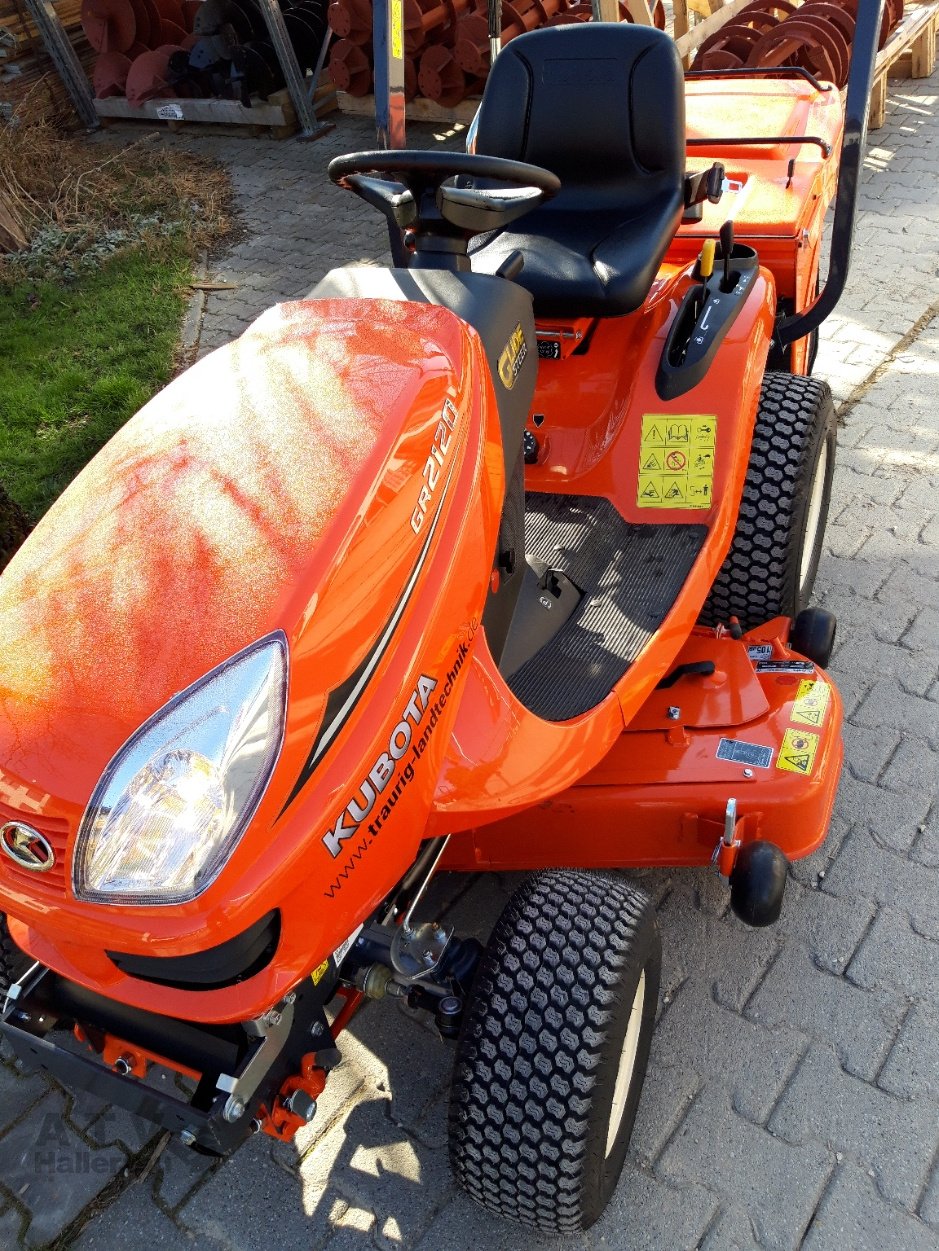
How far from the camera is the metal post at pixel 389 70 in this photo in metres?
2.54

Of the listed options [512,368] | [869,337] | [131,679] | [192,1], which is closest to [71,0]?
[192,1]

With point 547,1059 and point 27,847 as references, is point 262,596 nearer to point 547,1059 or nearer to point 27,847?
point 27,847

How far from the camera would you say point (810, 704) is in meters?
2.15

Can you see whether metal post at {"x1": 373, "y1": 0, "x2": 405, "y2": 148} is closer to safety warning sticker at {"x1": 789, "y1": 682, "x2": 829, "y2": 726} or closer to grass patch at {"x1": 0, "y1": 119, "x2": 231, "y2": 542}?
grass patch at {"x1": 0, "y1": 119, "x2": 231, "y2": 542}

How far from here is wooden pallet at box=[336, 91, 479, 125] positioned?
6.21 meters

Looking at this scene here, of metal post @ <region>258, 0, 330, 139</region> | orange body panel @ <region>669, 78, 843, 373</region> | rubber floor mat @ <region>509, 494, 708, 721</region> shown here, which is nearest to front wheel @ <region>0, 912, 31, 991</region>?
rubber floor mat @ <region>509, 494, 708, 721</region>

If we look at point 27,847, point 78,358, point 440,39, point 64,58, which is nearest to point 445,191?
point 27,847

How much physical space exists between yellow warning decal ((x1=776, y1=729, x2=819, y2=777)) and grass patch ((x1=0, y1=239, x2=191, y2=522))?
278 centimetres

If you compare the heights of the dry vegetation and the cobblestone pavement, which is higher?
the dry vegetation

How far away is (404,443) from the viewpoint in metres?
1.51

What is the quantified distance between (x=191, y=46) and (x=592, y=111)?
593cm

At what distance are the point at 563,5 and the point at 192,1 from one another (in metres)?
3.39

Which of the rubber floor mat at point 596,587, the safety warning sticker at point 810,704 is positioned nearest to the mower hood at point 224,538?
the rubber floor mat at point 596,587

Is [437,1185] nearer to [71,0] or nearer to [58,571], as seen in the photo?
[58,571]
